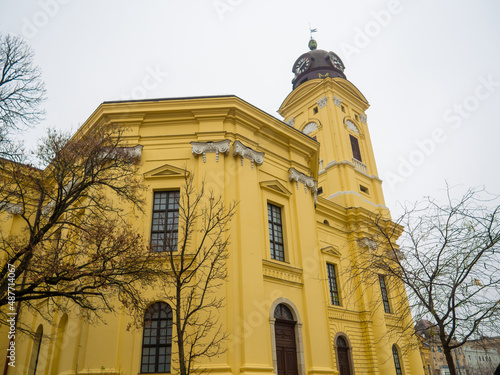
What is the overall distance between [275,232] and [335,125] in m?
16.5

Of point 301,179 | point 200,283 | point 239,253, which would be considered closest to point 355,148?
point 301,179

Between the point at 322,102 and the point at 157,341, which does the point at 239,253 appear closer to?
the point at 157,341

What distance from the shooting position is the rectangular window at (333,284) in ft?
72.3

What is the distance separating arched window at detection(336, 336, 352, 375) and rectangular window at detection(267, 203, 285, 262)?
852cm

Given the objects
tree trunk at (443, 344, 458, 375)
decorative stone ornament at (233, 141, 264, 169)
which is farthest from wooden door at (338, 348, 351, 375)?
tree trunk at (443, 344, 458, 375)

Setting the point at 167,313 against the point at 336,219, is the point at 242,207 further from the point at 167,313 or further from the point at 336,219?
the point at 336,219

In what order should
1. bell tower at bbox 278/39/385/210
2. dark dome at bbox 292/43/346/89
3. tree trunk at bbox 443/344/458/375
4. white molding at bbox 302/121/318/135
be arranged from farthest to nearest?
dark dome at bbox 292/43/346/89 → white molding at bbox 302/121/318/135 → bell tower at bbox 278/39/385/210 → tree trunk at bbox 443/344/458/375

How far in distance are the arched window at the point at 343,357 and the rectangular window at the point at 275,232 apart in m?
8.52

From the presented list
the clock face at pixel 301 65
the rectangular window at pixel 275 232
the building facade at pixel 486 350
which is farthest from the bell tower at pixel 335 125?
the building facade at pixel 486 350

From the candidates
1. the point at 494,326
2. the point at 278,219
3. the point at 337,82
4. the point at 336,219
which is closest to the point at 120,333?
the point at 278,219

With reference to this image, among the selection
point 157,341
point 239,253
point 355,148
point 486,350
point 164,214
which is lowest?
point 486,350

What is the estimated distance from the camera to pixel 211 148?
14.7 metres

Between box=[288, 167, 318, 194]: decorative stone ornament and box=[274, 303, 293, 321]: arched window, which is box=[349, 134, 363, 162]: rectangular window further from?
box=[274, 303, 293, 321]: arched window

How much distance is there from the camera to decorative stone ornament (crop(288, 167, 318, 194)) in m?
17.1
